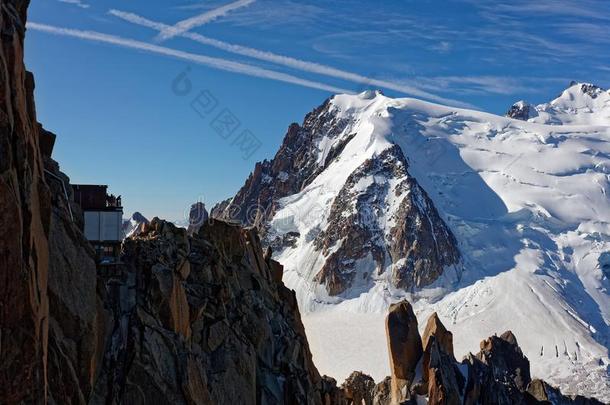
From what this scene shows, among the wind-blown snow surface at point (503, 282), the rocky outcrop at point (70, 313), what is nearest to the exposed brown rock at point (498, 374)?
the rocky outcrop at point (70, 313)

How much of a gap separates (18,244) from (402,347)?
41.1 meters

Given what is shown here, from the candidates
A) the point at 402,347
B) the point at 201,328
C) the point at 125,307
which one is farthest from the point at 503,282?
the point at 125,307

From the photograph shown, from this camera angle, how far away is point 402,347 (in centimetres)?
5097

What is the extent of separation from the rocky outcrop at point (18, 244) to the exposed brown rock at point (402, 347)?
38510 millimetres

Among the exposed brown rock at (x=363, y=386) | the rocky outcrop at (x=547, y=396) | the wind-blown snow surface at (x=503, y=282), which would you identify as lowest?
Answer: the rocky outcrop at (x=547, y=396)

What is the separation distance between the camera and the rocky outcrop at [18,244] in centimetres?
1294

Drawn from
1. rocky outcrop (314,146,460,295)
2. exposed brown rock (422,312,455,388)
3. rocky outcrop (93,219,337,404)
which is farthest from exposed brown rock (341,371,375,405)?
rocky outcrop (314,146,460,295)

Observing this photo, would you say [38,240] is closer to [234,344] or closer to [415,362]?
[234,344]

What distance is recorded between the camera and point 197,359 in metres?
21.8

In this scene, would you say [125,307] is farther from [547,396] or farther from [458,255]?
[458,255]

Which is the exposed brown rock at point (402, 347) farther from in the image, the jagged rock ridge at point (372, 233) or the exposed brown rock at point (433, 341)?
the jagged rock ridge at point (372, 233)

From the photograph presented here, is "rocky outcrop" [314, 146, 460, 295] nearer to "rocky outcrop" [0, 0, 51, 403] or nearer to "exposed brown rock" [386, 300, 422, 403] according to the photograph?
"exposed brown rock" [386, 300, 422, 403]

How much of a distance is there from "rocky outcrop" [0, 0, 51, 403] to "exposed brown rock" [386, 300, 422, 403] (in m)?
38.5

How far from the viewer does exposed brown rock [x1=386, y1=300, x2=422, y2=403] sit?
5075cm
